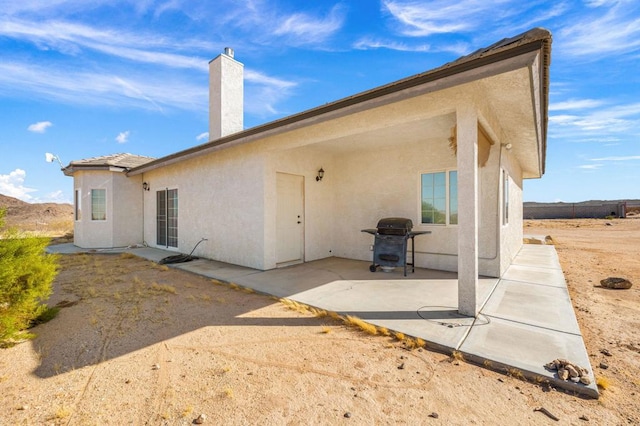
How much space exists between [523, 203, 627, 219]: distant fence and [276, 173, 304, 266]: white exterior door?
36.7m

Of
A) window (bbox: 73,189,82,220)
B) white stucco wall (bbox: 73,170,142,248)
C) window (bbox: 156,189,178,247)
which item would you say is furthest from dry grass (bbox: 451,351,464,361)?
window (bbox: 73,189,82,220)

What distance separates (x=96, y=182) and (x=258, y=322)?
35.9 ft

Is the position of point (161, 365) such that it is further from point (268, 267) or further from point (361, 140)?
point (361, 140)

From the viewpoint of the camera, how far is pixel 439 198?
6852 millimetres

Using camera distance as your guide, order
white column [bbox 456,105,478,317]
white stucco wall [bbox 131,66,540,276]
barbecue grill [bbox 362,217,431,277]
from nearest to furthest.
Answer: white column [bbox 456,105,478,317] → white stucco wall [bbox 131,66,540,276] → barbecue grill [bbox 362,217,431,277]

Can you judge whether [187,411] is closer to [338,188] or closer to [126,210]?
[338,188]

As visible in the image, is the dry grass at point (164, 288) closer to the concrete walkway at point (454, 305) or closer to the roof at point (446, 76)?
the concrete walkway at point (454, 305)

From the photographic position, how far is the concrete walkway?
9.49ft

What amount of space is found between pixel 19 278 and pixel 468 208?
5.71m

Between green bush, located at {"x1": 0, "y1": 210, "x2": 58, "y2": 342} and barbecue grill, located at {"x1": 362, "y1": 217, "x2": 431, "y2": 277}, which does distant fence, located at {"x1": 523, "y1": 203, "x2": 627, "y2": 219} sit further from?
green bush, located at {"x1": 0, "y1": 210, "x2": 58, "y2": 342}

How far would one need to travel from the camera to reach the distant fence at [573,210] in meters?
31.1

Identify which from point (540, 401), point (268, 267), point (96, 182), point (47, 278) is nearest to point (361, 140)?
point (268, 267)

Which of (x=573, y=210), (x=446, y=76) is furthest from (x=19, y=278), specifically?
(x=573, y=210)

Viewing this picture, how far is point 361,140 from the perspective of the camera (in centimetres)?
691
